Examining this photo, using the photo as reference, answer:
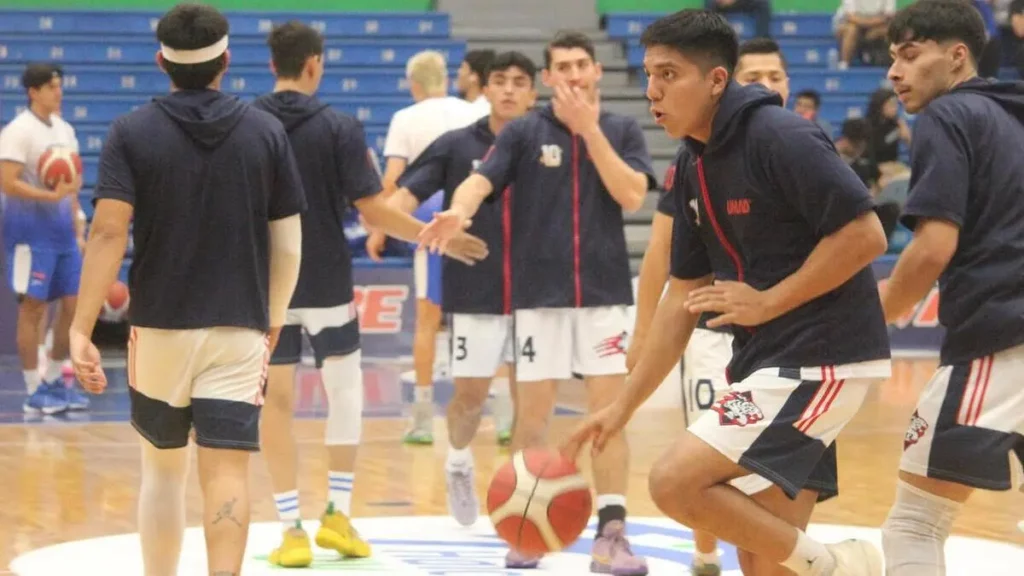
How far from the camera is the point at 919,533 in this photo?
5.10 meters

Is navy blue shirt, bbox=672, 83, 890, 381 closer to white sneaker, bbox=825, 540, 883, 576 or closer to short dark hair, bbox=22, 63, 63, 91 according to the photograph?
white sneaker, bbox=825, 540, 883, 576

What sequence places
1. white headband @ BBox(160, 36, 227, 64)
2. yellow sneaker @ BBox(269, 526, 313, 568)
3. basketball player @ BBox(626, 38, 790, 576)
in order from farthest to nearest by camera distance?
yellow sneaker @ BBox(269, 526, 313, 568) < basketball player @ BBox(626, 38, 790, 576) < white headband @ BBox(160, 36, 227, 64)

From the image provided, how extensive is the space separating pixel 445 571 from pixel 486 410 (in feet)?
17.1

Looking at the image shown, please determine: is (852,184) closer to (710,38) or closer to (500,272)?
(710,38)

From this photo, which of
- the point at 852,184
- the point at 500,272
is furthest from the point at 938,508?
the point at 500,272

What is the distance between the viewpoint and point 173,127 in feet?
18.1

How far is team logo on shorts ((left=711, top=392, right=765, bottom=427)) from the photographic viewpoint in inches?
184

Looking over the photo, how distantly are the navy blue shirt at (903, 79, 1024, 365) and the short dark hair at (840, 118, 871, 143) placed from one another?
10.4 metres

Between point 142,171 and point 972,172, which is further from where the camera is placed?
point 142,171

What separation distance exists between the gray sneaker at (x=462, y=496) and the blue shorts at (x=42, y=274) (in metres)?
5.09

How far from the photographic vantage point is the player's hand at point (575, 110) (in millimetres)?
7070

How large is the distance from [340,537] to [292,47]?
206cm

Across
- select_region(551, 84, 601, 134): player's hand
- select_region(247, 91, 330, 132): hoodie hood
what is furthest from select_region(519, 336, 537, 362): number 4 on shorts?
select_region(247, 91, 330, 132): hoodie hood

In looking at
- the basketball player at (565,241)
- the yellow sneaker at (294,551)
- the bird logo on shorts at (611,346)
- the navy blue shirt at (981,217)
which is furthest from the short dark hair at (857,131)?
the navy blue shirt at (981,217)
